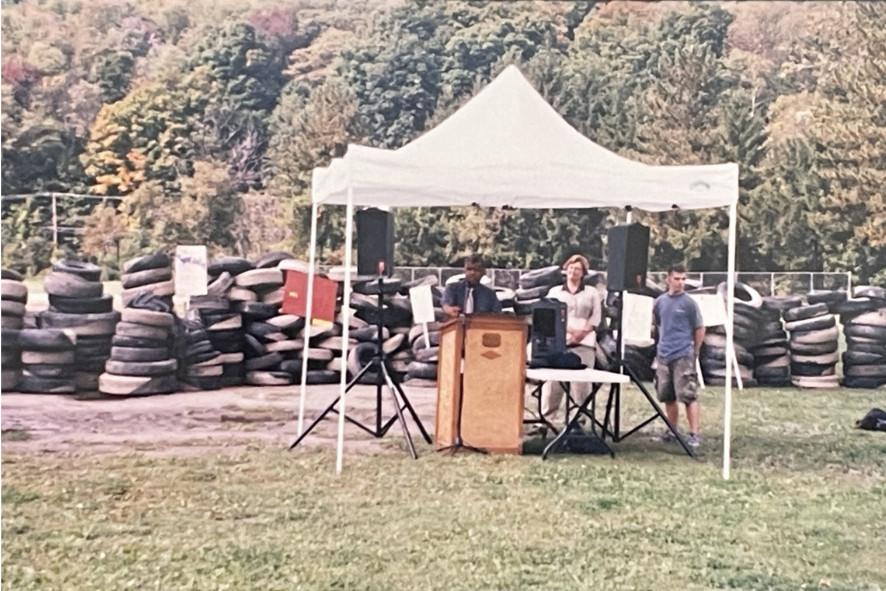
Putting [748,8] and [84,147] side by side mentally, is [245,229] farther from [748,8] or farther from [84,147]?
[748,8]

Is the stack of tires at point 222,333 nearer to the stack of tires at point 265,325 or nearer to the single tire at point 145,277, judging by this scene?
the stack of tires at point 265,325

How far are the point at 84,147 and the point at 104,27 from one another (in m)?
0.77

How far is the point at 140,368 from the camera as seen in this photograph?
22.2ft

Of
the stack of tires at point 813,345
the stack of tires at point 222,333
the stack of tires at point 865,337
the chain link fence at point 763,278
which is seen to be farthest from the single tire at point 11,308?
the stack of tires at point 865,337

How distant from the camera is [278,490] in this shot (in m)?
4.24

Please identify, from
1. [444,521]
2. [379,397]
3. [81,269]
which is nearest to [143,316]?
[81,269]

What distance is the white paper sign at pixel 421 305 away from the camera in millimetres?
7520

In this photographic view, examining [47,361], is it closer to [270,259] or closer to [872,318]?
[270,259]

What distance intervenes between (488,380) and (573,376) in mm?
446

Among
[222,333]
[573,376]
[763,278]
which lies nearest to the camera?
[573,376]

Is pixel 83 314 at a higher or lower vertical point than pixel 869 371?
higher

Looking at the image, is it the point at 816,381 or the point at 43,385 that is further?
the point at 816,381

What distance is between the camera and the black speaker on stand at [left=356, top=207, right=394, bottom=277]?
5.08m

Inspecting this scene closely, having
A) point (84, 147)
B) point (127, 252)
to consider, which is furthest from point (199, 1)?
point (127, 252)
